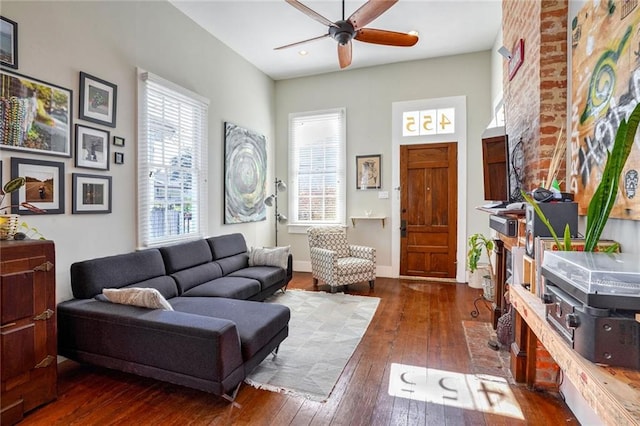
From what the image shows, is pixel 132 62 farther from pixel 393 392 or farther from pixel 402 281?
pixel 402 281

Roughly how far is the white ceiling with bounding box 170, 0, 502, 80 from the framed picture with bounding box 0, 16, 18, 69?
1896 millimetres

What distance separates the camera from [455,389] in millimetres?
2205

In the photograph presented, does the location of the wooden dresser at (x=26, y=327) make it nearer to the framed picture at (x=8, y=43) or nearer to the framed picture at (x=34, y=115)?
the framed picture at (x=34, y=115)

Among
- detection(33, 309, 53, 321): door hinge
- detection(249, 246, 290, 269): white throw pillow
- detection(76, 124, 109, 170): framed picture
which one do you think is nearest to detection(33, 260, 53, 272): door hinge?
detection(33, 309, 53, 321): door hinge

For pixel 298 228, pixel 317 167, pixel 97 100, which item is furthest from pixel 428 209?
pixel 97 100

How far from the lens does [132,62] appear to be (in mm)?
3236

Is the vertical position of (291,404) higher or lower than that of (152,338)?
lower

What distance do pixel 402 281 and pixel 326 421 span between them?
3.60 meters

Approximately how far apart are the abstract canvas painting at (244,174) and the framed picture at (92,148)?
1.79 m

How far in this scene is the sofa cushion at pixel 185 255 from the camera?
3.33 m

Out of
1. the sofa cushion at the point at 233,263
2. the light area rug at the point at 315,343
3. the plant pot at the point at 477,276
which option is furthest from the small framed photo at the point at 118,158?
the plant pot at the point at 477,276

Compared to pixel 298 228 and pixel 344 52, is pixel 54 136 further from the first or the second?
pixel 298 228

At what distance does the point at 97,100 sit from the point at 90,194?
0.85m

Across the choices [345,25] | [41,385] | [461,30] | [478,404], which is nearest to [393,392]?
[478,404]
